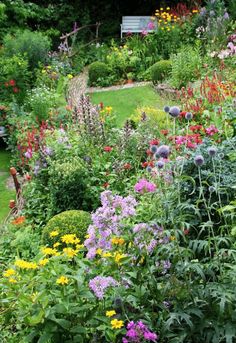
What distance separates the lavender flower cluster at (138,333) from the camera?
3008 mm

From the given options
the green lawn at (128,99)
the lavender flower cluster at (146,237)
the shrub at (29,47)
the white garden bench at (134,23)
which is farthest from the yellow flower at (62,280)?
the white garden bench at (134,23)

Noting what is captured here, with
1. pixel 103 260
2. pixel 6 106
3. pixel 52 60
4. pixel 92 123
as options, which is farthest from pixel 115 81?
pixel 103 260

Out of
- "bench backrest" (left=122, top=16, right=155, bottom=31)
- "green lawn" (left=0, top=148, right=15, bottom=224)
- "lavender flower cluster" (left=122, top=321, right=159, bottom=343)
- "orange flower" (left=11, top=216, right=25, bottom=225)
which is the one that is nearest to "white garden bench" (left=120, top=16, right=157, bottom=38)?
"bench backrest" (left=122, top=16, right=155, bottom=31)

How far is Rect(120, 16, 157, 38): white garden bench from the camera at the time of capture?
12911 millimetres

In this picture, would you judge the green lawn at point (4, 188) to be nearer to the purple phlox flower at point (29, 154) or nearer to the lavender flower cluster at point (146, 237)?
the purple phlox flower at point (29, 154)

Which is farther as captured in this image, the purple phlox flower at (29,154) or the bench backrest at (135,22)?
the bench backrest at (135,22)

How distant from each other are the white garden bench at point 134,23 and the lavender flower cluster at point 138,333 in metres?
10.3

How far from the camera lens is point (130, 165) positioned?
591 centimetres

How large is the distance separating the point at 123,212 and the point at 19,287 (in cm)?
77

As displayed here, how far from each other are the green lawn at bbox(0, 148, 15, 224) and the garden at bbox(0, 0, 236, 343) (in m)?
0.03

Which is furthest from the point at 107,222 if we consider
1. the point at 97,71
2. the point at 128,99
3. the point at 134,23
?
the point at 134,23

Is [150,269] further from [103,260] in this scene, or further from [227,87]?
[227,87]

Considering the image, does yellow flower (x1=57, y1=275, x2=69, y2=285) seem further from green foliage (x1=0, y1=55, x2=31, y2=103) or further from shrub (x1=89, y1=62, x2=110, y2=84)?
shrub (x1=89, y1=62, x2=110, y2=84)

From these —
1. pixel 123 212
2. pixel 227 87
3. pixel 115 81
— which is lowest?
pixel 115 81
